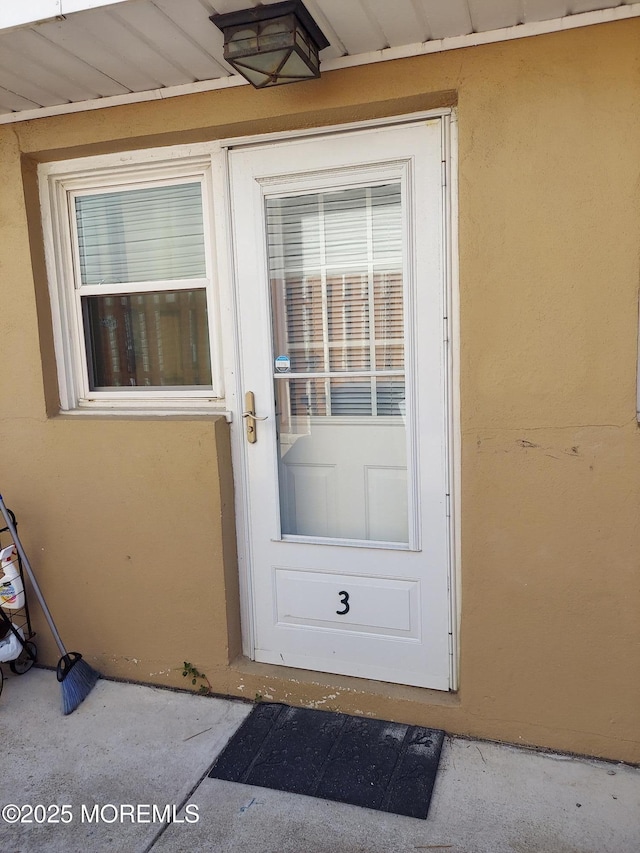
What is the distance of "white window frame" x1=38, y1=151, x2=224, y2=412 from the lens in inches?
122

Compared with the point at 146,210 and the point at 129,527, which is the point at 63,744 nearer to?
the point at 129,527

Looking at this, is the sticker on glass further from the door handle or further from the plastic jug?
the plastic jug

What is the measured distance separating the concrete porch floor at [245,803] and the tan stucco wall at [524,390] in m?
0.20

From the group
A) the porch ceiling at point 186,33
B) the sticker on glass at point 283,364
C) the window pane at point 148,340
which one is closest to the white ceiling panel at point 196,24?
the porch ceiling at point 186,33

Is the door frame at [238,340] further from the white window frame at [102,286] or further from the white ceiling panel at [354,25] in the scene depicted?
the white ceiling panel at [354,25]

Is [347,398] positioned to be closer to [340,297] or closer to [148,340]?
[340,297]

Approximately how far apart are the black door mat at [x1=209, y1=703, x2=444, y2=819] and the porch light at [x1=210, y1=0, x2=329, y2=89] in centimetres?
274

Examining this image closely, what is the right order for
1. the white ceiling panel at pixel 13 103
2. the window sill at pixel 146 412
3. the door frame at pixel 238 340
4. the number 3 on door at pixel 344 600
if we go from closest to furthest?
the door frame at pixel 238 340 → the white ceiling panel at pixel 13 103 → the number 3 on door at pixel 344 600 → the window sill at pixel 146 412

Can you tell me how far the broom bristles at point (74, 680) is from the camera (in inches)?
123

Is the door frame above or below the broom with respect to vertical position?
above

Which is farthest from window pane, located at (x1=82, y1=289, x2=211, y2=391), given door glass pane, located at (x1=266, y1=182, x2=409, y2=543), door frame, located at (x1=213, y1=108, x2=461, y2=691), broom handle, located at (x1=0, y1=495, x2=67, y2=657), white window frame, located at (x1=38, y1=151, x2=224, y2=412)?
broom handle, located at (x1=0, y1=495, x2=67, y2=657)

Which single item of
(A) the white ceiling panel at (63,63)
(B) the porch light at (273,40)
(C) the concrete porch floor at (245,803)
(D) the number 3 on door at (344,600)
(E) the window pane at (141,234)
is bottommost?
(C) the concrete porch floor at (245,803)

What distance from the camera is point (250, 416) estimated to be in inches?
121

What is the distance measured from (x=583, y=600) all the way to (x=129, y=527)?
2140 mm
